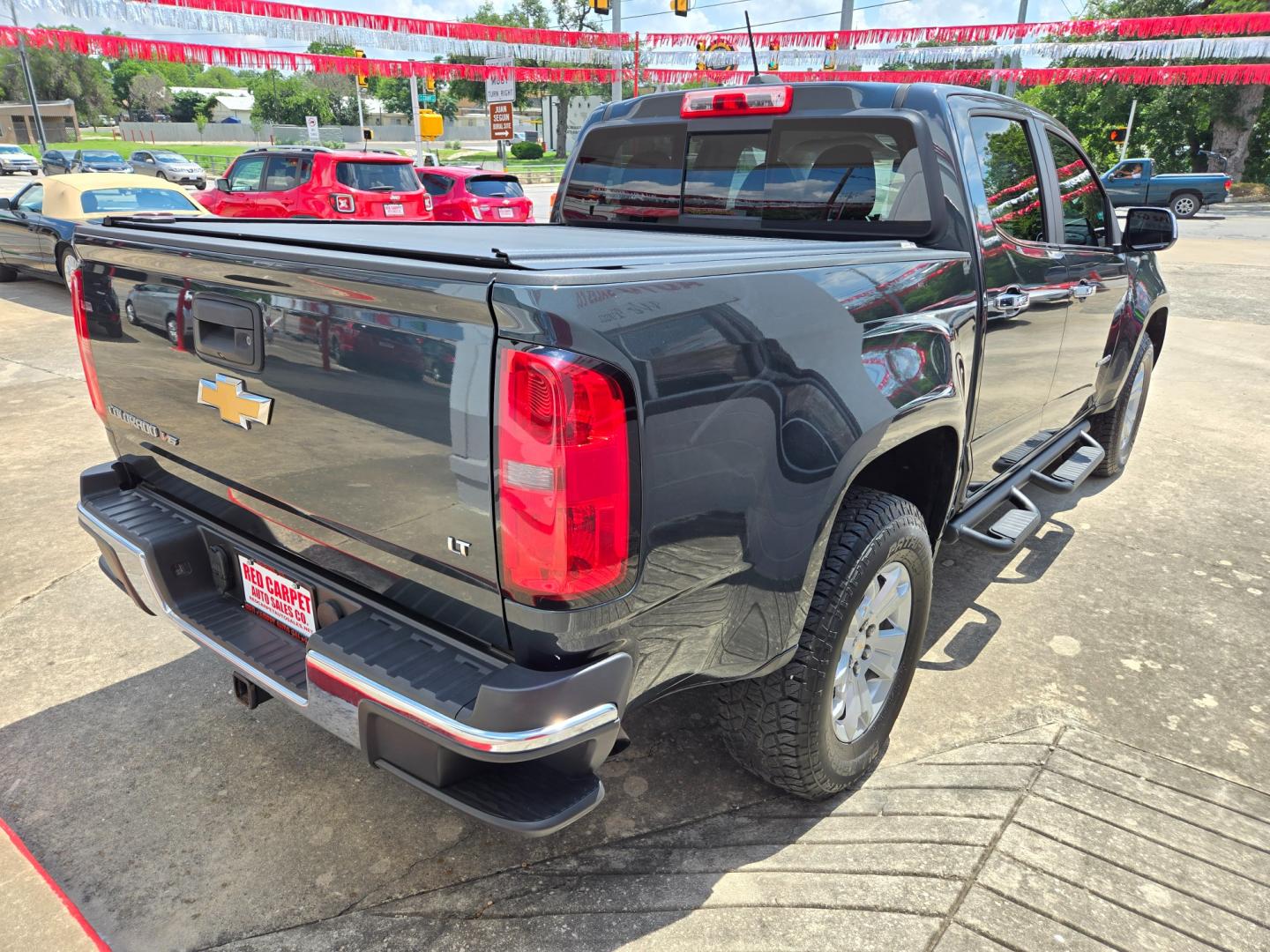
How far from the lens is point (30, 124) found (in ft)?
264

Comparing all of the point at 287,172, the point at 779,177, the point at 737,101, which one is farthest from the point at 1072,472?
the point at 287,172

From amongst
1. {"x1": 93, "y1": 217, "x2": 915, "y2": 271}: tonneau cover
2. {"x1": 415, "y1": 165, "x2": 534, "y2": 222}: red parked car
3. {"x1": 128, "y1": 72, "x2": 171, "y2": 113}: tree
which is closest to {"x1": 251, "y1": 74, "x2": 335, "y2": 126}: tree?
{"x1": 128, "y1": 72, "x2": 171, "y2": 113}: tree

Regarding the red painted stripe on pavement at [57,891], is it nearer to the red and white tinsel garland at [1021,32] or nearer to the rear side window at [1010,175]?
the rear side window at [1010,175]

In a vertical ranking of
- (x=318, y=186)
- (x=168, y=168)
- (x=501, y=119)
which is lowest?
(x=168, y=168)

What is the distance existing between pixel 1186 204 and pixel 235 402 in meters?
30.8

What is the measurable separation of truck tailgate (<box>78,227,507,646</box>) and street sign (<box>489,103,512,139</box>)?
23900mm

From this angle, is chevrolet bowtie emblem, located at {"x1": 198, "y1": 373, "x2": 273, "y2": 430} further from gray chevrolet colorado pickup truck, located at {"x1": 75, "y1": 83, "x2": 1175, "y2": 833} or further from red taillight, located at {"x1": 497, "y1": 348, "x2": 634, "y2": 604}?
red taillight, located at {"x1": 497, "y1": 348, "x2": 634, "y2": 604}

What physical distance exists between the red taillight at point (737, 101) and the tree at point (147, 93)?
139883 millimetres

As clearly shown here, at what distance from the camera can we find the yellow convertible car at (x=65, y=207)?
33.7 ft

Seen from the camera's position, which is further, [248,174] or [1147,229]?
[248,174]

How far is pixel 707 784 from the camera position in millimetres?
A: 2666

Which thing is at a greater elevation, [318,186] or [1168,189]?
[318,186]

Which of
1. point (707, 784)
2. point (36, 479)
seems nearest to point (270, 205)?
point (36, 479)

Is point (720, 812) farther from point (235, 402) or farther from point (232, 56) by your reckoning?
point (232, 56)
